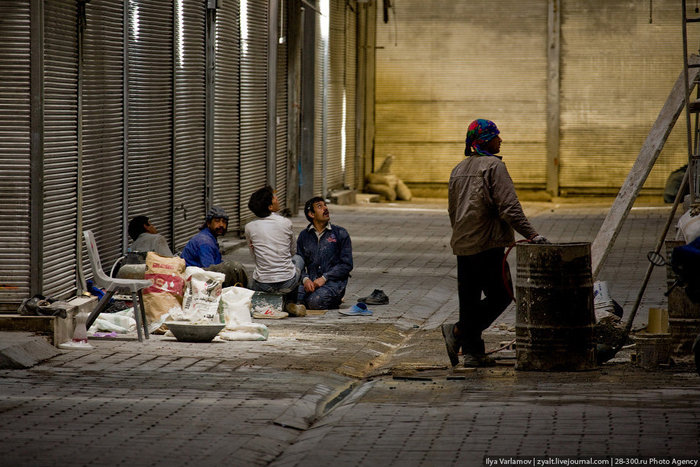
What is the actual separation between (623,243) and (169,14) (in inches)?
328

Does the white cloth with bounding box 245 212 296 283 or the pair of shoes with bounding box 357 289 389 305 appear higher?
the white cloth with bounding box 245 212 296 283

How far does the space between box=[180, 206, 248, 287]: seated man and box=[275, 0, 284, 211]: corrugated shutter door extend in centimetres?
999

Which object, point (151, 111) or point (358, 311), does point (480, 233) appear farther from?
point (151, 111)

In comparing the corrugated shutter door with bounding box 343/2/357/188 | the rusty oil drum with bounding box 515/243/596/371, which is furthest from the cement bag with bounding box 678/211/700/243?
the corrugated shutter door with bounding box 343/2/357/188

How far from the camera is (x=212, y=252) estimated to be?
1248cm

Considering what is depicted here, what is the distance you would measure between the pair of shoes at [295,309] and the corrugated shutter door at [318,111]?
44.7 ft

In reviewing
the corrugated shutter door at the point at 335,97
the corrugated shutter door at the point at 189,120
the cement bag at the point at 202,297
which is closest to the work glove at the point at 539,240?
the cement bag at the point at 202,297

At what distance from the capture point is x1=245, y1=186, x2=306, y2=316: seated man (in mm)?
12461

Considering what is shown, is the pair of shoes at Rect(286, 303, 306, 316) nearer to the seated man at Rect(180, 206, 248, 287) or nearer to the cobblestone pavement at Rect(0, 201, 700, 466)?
the cobblestone pavement at Rect(0, 201, 700, 466)

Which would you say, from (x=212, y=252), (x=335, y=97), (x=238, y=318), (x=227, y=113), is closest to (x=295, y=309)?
(x=212, y=252)

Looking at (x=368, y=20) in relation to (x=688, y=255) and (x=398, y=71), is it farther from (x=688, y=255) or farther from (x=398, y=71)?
(x=688, y=255)

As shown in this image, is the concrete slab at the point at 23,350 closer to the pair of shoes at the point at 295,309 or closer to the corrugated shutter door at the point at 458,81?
the pair of shoes at the point at 295,309

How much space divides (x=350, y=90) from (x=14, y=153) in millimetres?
19763

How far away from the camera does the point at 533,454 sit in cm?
660
